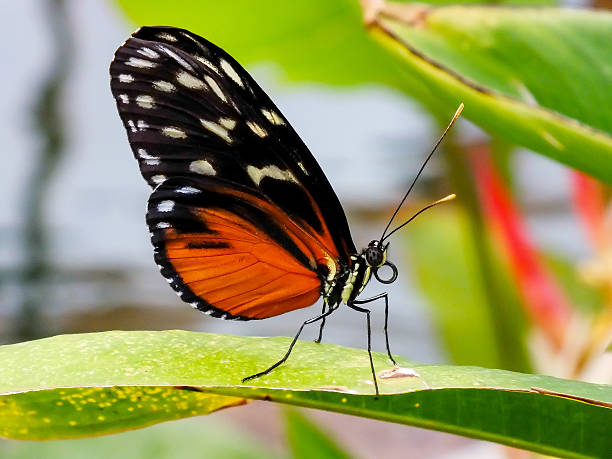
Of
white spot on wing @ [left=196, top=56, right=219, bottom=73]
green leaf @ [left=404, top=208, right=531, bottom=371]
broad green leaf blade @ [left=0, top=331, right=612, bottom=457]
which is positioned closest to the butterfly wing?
white spot on wing @ [left=196, top=56, right=219, bottom=73]

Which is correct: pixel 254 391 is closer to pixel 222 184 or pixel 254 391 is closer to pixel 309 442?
pixel 222 184

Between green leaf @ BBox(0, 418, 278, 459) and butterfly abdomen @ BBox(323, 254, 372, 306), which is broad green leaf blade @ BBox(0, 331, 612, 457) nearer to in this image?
butterfly abdomen @ BBox(323, 254, 372, 306)

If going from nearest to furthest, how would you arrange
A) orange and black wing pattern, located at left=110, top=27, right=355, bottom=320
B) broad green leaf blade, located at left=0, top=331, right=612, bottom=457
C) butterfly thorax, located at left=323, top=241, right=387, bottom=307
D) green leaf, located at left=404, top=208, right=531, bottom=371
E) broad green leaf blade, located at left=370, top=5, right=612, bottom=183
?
broad green leaf blade, located at left=0, top=331, right=612, bottom=457 → broad green leaf blade, located at left=370, top=5, right=612, bottom=183 → orange and black wing pattern, located at left=110, top=27, right=355, bottom=320 → butterfly thorax, located at left=323, top=241, right=387, bottom=307 → green leaf, located at left=404, top=208, right=531, bottom=371

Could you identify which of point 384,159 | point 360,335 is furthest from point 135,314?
point 384,159

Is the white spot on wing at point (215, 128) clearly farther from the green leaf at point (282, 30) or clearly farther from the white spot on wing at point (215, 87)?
the green leaf at point (282, 30)

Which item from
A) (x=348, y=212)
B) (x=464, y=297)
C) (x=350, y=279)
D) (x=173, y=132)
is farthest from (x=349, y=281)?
(x=348, y=212)

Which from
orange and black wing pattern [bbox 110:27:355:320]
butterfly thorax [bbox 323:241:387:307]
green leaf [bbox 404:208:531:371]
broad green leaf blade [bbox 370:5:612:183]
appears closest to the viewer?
broad green leaf blade [bbox 370:5:612:183]

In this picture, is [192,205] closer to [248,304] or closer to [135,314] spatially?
[248,304]
